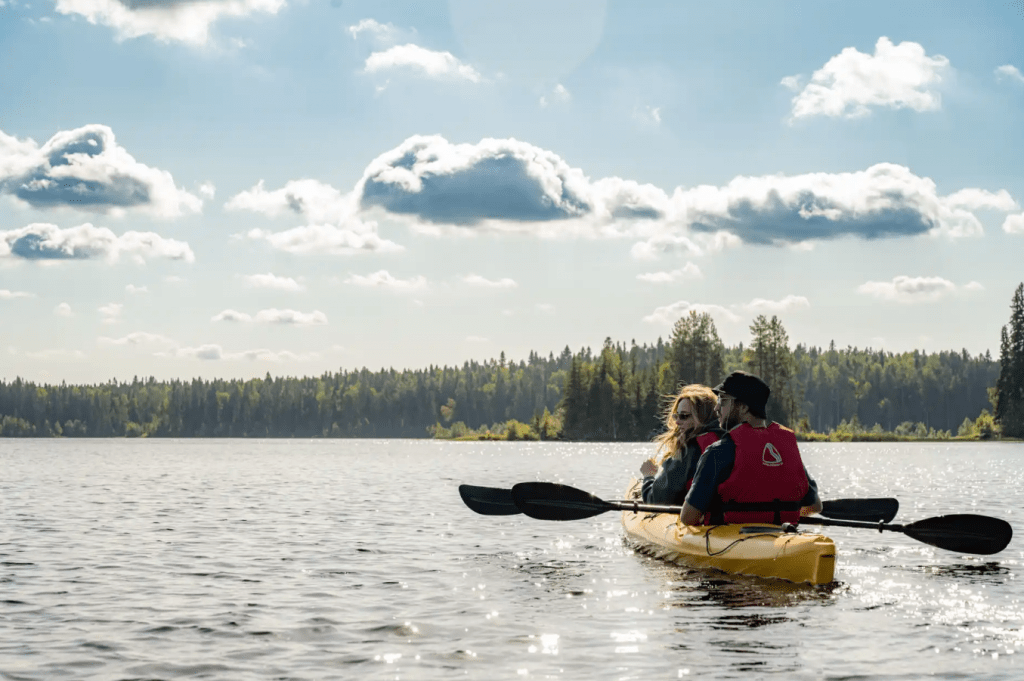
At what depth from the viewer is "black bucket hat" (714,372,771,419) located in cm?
1344

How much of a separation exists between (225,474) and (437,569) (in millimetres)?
40865

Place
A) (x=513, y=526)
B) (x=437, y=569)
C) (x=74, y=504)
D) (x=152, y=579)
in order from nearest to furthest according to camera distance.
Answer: (x=152, y=579) < (x=437, y=569) < (x=513, y=526) < (x=74, y=504)

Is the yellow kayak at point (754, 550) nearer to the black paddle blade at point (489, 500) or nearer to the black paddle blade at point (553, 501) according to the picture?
the black paddle blade at point (553, 501)

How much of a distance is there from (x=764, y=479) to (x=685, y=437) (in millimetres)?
2345

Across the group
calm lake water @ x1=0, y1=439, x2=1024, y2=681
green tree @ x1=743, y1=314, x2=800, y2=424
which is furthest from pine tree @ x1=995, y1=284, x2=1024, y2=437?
calm lake water @ x1=0, y1=439, x2=1024, y2=681

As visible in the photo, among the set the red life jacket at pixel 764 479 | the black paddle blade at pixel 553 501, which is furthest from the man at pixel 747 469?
the black paddle blade at pixel 553 501

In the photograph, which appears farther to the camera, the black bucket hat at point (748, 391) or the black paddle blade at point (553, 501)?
the black paddle blade at point (553, 501)

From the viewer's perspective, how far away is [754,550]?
13.6m

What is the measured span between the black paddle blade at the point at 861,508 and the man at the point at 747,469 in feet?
12.9

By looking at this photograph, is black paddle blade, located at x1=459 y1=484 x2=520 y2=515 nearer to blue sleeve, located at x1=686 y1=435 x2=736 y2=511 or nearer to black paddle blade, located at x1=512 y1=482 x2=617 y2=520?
black paddle blade, located at x1=512 y1=482 x2=617 y2=520

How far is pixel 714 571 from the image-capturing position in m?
14.6

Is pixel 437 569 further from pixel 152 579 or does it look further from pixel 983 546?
pixel 983 546

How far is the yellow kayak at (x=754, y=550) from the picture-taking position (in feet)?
42.7

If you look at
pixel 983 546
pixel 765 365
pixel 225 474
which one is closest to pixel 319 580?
pixel 983 546
